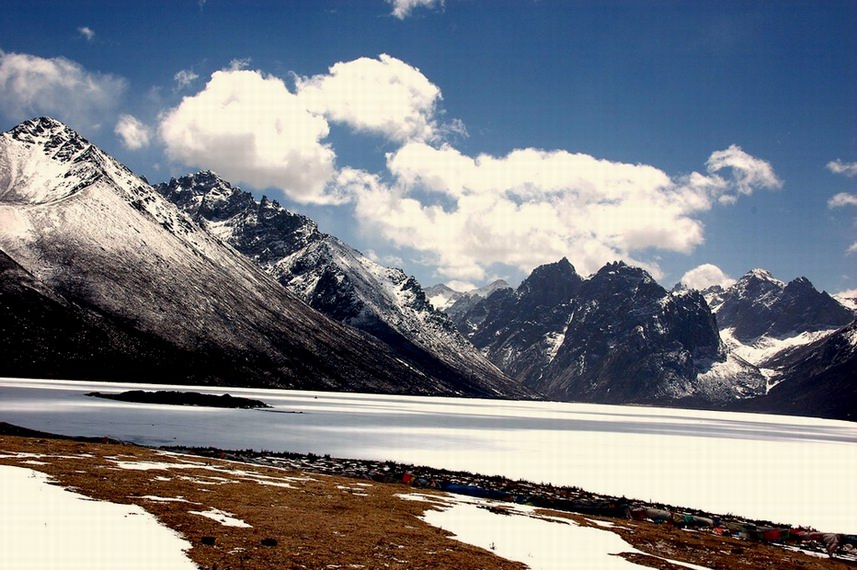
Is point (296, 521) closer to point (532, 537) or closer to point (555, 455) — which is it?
point (532, 537)

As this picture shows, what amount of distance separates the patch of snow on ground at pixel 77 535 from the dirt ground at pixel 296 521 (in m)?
0.89

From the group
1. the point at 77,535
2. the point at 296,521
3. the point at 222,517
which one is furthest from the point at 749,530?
the point at 77,535

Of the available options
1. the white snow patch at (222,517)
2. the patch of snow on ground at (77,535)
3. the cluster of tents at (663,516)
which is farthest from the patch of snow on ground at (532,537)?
the patch of snow on ground at (77,535)

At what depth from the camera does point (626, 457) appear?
273ft

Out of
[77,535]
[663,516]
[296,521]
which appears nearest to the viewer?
[77,535]

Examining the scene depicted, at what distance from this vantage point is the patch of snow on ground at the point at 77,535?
20.0 metres

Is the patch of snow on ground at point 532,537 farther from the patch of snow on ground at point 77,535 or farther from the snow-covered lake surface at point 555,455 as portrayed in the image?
the snow-covered lake surface at point 555,455

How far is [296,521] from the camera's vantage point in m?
29.7

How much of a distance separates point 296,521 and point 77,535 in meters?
9.67

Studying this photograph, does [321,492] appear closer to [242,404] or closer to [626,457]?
[626,457]

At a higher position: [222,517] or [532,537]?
[222,517]

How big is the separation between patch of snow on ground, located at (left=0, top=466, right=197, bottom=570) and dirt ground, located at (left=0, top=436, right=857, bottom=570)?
2.91 feet

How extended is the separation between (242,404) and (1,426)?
88.2m

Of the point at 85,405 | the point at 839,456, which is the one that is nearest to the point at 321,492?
the point at 85,405
